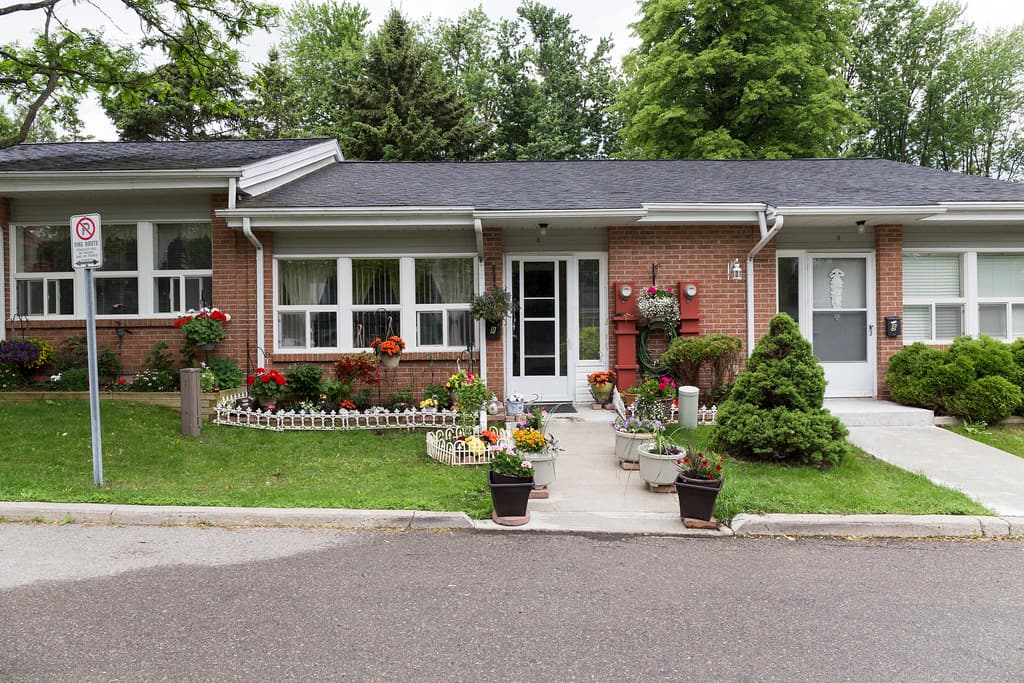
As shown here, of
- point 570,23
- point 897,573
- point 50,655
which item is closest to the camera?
point 50,655

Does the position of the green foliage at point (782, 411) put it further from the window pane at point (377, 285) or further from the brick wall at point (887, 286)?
the window pane at point (377, 285)

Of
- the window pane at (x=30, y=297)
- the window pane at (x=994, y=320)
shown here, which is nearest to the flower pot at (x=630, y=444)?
the window pane at (x=994, y=320)

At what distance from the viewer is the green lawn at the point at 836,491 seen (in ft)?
17.5

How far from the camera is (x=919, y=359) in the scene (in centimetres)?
914

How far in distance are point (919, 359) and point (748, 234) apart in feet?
9.71

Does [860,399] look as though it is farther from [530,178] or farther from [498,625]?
[498,625]

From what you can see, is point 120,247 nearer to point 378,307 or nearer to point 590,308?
point 378,307

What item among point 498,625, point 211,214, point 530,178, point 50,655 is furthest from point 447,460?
point 530,178

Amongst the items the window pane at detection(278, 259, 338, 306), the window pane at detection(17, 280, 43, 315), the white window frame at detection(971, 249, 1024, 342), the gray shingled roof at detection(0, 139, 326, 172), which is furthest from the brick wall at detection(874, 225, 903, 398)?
the window pane at detection(17, 280, 43, 315)

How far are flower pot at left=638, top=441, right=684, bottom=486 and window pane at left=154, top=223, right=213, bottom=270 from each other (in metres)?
7.33

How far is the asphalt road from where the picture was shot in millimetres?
3049

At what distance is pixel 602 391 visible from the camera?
9711mm

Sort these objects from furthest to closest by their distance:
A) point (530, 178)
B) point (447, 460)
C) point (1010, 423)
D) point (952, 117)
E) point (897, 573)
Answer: point (952, 117), point (530, 178), point (1010, 423), point (447, 460), point (897, 573)

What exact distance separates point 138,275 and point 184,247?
791 mm
